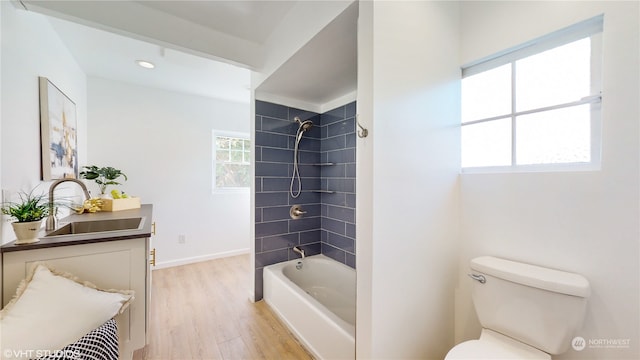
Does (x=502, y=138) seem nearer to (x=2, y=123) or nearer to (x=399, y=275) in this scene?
(x=399, y=275)

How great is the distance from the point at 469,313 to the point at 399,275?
66 centimetres

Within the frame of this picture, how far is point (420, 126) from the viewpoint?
1.35 metres

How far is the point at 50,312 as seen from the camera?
3.28 ft

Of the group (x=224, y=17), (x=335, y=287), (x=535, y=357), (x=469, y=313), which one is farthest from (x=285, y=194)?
(x=535, y=357)

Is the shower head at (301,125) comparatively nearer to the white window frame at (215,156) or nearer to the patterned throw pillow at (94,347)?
the white window frame at (215,156)

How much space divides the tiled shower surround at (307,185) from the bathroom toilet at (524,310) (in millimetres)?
1281

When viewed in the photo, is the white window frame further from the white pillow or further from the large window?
the large window

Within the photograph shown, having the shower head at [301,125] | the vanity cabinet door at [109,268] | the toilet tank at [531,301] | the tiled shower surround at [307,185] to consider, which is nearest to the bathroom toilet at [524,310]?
the toilet tank at [531,301]

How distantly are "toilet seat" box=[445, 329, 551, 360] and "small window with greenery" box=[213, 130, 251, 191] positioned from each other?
3.10 metres

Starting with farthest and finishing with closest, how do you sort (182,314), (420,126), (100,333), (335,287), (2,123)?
(335,287) → (182,314) → (420,126) → (2,123) → (100,333)

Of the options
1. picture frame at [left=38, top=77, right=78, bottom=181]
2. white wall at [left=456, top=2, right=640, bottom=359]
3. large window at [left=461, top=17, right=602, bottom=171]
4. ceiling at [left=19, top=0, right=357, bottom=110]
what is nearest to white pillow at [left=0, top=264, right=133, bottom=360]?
picture frame at [left=38, top=77, right=78, bottom=181]

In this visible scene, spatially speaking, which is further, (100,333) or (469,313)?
(469,313)

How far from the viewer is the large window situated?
3.64 ft

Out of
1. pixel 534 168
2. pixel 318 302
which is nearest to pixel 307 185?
pixel 318 302
